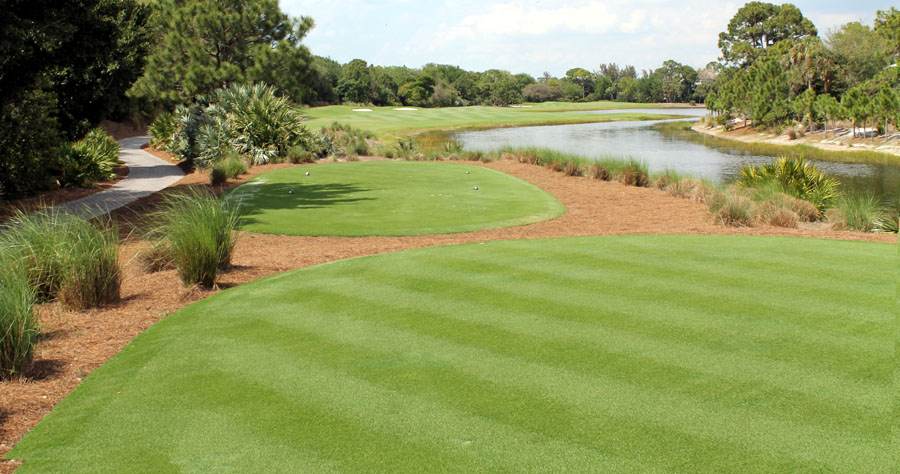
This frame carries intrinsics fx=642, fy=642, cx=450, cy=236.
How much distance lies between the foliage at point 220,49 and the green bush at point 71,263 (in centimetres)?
2420

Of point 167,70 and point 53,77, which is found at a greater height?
point 167,70

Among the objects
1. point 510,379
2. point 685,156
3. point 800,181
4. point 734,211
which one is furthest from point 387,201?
point 685,156

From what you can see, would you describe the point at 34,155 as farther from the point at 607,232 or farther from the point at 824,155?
the point at 824,155

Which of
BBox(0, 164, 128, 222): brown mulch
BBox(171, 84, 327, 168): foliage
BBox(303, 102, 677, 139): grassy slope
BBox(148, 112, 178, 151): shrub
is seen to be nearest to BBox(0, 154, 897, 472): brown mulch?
BBox(0, 164, 128, 222): brown mulch

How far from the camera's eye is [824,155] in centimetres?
3606

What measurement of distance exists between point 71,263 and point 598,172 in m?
16.7

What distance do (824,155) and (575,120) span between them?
A: 42550 mm

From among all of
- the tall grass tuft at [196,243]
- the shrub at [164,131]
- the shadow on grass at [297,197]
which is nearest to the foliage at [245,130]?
the shrub at [164,131]

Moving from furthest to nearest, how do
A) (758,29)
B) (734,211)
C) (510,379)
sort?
(758,29)
(734,211)
(510,379)

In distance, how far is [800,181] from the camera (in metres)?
15.9

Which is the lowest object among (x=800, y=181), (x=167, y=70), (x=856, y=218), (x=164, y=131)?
(x=856, y=218)

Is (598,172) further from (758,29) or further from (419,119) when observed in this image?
(758,29)

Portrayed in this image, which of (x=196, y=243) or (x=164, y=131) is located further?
(x=164, y=131)

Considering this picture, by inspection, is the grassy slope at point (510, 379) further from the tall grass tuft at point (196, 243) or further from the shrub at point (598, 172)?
the shrub at point (598, 172)
